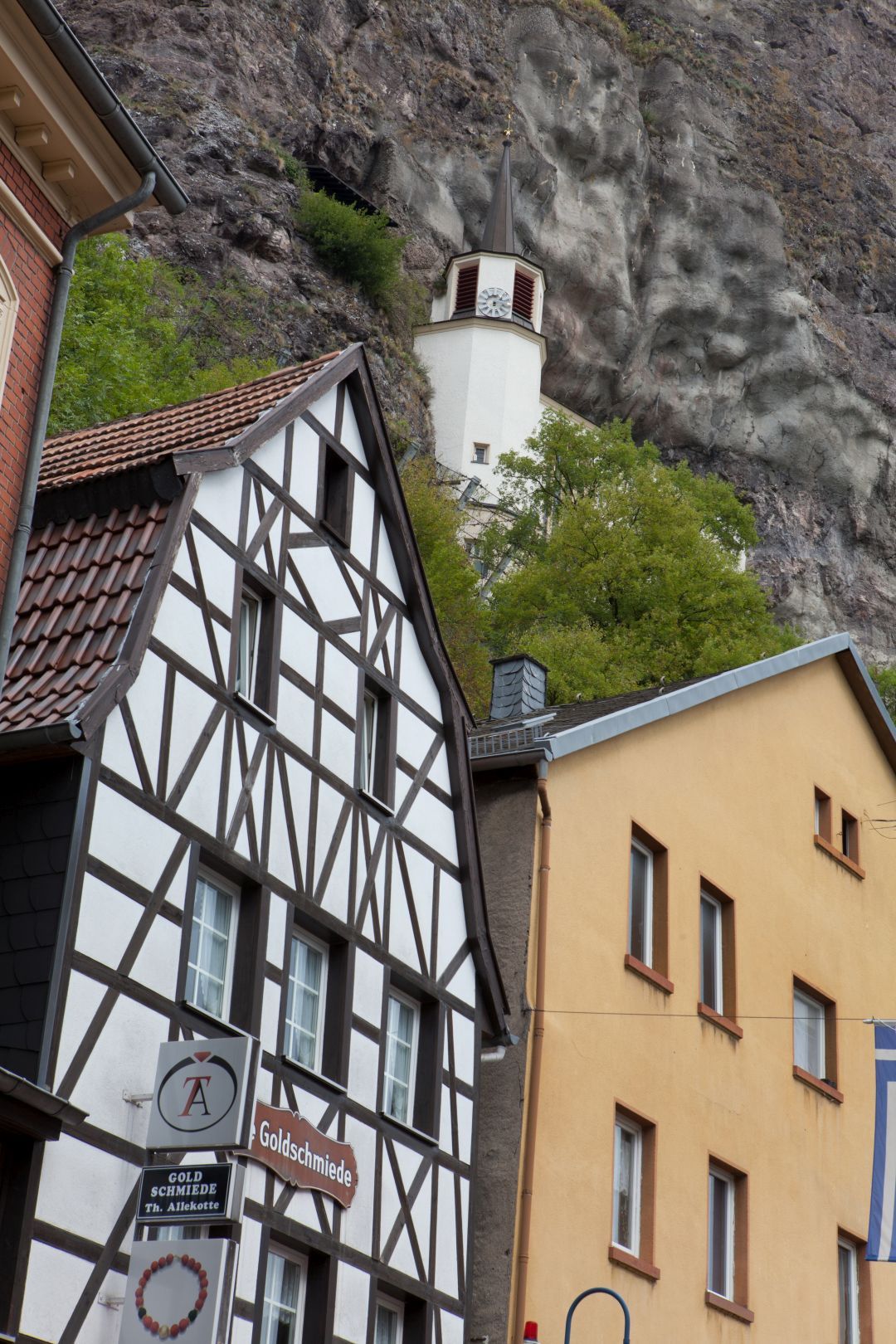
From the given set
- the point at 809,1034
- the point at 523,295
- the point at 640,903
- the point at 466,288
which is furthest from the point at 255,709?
the point at 466,288

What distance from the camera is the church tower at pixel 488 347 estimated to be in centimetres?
7100

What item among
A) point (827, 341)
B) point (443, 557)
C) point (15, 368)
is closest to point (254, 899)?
point (15, 368)

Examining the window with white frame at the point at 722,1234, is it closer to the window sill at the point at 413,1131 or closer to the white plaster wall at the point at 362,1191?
the window sill at the point at 413,1131

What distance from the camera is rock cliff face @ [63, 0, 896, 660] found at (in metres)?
68.9

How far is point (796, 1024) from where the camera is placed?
69.9 feet

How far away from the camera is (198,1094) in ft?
38.9

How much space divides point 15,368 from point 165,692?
2.62 metres

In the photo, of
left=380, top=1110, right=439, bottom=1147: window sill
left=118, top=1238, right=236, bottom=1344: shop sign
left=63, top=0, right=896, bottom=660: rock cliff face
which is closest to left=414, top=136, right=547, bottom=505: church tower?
left=63, top=0, right=896, bottom=660: rock cliff face

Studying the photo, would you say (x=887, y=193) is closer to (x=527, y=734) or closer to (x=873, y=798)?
(x=873, y=798)

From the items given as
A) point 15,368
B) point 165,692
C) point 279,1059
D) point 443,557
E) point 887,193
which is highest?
point 887,193

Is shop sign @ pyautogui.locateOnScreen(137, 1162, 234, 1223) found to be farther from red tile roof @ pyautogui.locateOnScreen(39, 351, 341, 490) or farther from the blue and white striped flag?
the blue and white striped flag

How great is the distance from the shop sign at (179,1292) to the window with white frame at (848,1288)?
1073cm

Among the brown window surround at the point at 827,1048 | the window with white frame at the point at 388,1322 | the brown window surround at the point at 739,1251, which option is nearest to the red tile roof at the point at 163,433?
the window with white frame at the point at 388,1322

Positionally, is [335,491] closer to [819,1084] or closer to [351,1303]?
[351,1303]
